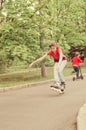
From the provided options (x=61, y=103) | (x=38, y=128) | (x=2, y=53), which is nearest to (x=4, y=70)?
(x=2, y=53)

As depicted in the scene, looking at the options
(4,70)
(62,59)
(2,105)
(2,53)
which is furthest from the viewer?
(4,70)

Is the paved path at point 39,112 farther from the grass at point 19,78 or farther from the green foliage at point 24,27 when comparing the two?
the green foliage at point 24,27

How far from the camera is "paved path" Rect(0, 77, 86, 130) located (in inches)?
376

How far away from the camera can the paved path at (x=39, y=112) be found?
376 inches

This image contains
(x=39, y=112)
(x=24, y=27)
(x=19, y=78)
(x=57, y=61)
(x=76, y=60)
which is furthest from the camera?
(x=19, y=78)

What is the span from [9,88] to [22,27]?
6.77 metres

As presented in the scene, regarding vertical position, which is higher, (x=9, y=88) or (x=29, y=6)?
(x=29, y=6)

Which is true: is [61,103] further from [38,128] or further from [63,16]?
[63,16]

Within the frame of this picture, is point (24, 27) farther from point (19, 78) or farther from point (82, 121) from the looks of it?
point (82, 121)

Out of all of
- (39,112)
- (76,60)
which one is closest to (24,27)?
(76,60)

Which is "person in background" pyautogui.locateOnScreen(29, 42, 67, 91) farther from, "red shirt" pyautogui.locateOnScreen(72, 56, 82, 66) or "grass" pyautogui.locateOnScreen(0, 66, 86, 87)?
"red shirt" pyautogui.locateOnScreen(72, 56, 82, 66)

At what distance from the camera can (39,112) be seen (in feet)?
37.9

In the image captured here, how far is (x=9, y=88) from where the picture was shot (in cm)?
1895

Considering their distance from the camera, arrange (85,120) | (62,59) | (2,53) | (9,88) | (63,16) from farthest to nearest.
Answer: (63,16), (2,53), (9,88), (62,59), (85,120)
